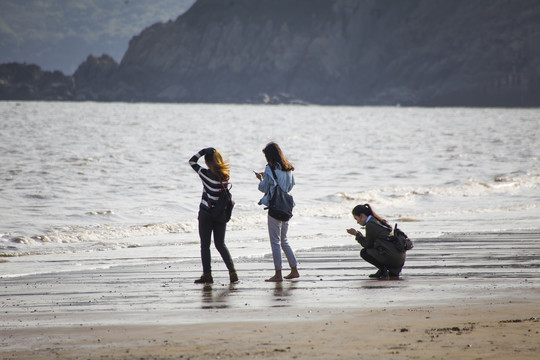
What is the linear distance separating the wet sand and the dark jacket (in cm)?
22

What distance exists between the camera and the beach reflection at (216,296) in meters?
7.05

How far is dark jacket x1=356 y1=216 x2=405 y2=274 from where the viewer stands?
8539 mm

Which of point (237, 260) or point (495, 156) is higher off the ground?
point (495, 156)

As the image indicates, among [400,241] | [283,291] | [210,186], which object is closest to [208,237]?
[210,186]

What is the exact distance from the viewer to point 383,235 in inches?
343

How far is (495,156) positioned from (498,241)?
30.8 m

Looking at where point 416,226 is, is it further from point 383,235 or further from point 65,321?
point 65,321

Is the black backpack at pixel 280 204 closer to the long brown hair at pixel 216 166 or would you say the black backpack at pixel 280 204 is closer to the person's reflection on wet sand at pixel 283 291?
the long brown hair at pixel 216 166

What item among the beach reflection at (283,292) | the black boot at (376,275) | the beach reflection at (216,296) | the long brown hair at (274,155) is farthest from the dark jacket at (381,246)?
the beach reflection at (216,296)

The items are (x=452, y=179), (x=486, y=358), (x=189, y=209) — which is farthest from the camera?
(x=452, y=179)

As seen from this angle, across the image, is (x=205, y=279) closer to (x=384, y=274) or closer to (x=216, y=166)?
(x=216, y=166)

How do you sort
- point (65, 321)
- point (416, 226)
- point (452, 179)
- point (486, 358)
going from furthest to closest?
point (452, 179) < point (416, 226) < point (65, 321) < point (486, 358)

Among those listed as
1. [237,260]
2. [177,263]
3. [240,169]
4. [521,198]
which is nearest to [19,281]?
[177,263]

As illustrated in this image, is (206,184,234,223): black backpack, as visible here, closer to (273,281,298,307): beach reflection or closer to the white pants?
the white pants
